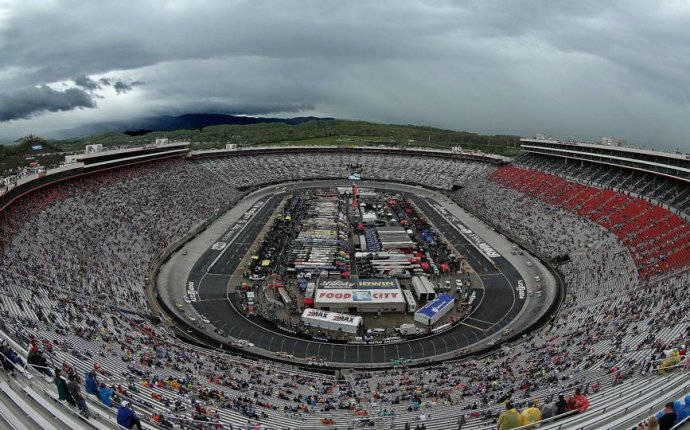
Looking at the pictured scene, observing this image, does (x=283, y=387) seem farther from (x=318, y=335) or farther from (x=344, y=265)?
(x=344, y=265)

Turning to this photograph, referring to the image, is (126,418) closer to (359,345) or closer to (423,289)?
(359,345)

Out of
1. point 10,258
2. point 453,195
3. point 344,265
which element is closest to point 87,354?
point 10,258

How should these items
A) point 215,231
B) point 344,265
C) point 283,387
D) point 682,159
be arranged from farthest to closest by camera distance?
point 215,231, point 682,159, point 344,265, point 283,387

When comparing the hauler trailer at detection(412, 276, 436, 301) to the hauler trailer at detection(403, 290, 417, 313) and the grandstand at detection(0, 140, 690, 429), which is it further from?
the grandstand at detection(0, 140, 690, 429)

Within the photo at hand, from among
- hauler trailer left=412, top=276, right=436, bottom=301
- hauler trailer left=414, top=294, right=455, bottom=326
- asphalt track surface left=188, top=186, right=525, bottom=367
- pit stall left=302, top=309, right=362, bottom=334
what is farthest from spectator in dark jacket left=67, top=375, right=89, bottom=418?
hauler trailer left=412, top=276, right=436, bottom=301

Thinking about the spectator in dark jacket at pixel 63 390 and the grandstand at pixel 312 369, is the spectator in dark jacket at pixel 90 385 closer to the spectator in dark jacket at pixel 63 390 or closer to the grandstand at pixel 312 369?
the grandstand at pixel 312 369

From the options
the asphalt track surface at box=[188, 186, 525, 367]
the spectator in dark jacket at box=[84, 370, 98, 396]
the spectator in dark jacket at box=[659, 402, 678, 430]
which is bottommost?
the asphalt track surface at box=[188, 186, 525, 367]

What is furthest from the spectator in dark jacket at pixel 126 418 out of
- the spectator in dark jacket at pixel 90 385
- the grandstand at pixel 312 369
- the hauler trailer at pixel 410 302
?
the hauler trailer at pixel 410 302
